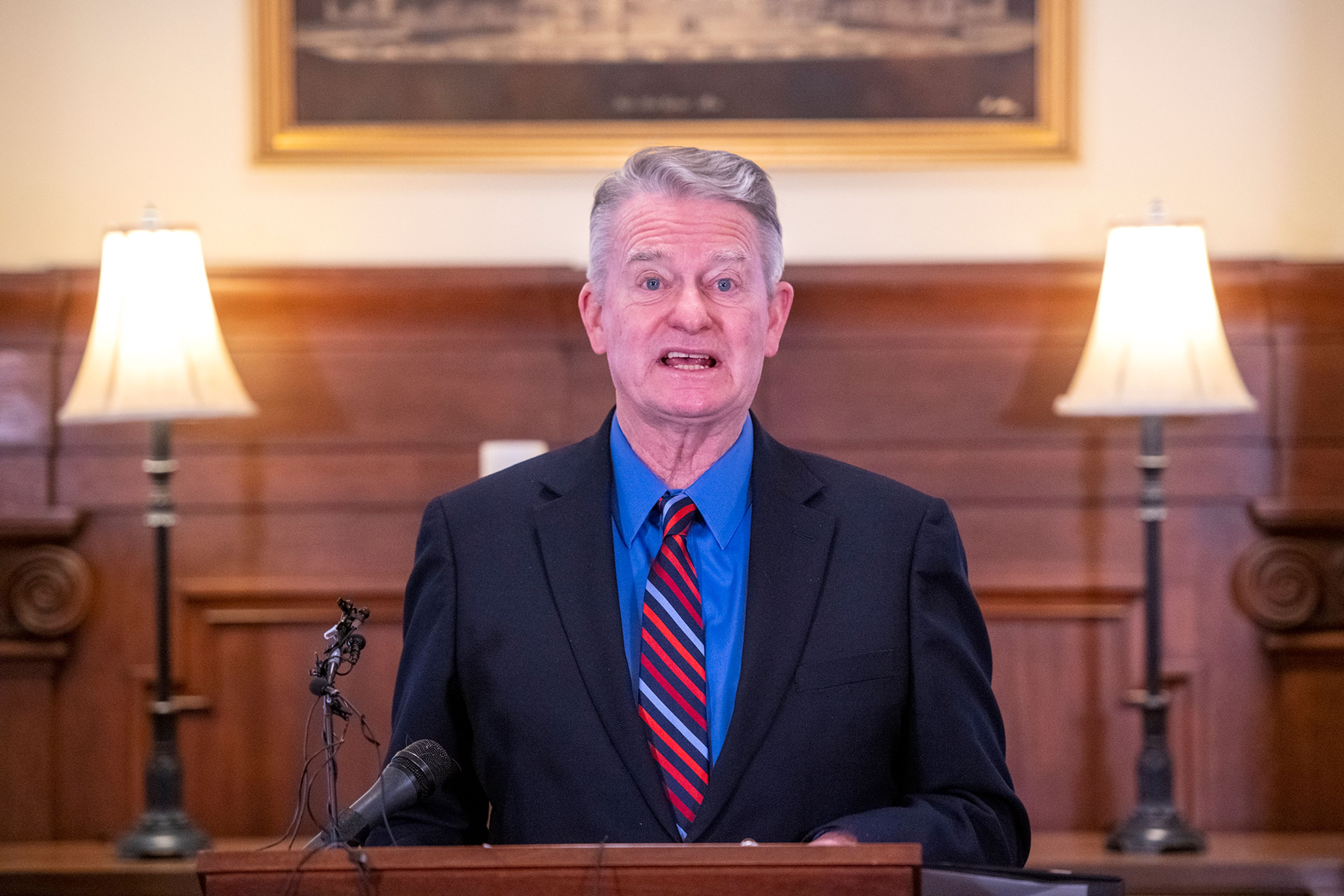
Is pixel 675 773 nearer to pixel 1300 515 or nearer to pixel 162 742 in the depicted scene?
pixel 162 742

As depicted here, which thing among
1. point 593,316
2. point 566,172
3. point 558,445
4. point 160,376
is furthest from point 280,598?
point 593,316

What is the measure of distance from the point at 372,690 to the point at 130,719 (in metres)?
0.62

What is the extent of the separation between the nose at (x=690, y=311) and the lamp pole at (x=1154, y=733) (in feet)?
6.00

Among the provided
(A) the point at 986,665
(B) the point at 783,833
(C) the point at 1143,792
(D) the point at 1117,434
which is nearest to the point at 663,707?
(B) the point at 783,833

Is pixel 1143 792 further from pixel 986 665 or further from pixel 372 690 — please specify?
pixel 372 690

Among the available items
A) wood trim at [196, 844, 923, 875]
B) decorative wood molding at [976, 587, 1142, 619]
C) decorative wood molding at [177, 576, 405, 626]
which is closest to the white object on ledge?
decorative wood molding at [177, 576, 405, 626]

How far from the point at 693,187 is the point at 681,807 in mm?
796

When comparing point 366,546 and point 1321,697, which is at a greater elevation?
point 366,546

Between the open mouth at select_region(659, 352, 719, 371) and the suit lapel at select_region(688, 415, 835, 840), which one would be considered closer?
the suit lapel at select_region(688, 415, 835, 840)

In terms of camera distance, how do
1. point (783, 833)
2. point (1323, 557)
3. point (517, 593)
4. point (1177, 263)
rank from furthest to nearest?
point (1323, 557) → point (1177, 263) → point (517, 593) → point (783, 833)

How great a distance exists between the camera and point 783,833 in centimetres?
172

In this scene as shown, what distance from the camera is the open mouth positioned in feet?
6.13

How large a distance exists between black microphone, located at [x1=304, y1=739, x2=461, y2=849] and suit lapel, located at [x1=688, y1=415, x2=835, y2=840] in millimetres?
343

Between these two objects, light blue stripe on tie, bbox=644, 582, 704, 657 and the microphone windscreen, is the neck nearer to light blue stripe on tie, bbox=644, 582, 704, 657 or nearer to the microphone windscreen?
light blue stripe on tie, bbox=644, 582, 704, 657
